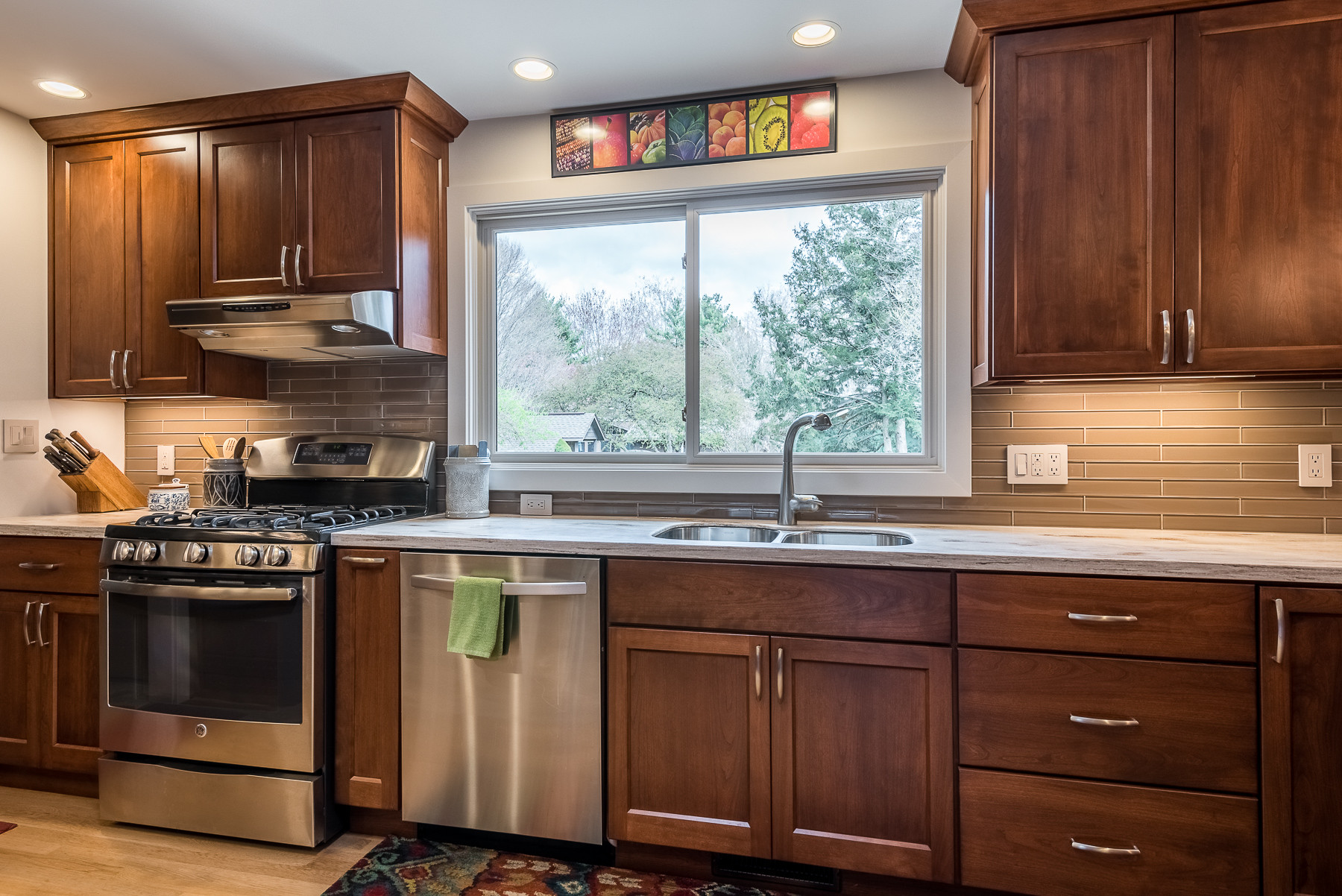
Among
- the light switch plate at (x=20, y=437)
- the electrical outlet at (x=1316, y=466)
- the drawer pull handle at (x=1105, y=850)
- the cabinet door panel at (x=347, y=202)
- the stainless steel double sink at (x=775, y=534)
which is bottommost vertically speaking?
the drawer pull handle at (x=1105, y=850)

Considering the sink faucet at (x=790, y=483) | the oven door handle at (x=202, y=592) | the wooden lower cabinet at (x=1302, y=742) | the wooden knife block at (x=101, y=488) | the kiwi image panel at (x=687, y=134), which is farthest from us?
the wooden knife block at (x=101, y=488)

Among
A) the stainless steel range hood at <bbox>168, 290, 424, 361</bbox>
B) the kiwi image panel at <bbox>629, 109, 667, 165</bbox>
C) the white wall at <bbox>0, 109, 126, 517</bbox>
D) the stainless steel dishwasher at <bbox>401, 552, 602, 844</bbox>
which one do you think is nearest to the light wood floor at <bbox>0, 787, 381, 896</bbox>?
the stainless steel dishwasher at <bbox>401, 552, 602, 844</bbox>

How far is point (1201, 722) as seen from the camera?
63.9 inches

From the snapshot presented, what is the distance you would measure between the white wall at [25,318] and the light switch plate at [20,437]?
0.02m

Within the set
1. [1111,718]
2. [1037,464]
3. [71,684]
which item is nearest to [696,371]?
[1037,464]

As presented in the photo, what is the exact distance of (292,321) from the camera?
2.38 metres

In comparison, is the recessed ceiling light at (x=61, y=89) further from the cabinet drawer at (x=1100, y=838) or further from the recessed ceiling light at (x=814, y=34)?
the cabinet drawer at (x=1100, y=838)

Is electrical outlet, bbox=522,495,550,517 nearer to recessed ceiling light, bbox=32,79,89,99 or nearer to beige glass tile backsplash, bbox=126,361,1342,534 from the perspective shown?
beige glass tile backsplash, bbox=126,361,1342,534

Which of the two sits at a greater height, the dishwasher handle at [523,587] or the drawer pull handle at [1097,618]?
the dishwasher handle at [523,587]

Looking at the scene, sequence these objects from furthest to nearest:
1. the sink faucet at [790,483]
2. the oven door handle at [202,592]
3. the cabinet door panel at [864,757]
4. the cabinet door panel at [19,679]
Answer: the cabinet door panel at [19,679] < the sink faucet at [790,483] < the oven door handle at [202,592] < the cabinet door panel at [864,757]

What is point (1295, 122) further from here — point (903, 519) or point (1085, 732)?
point (1085, 732)

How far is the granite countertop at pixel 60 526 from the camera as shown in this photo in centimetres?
237

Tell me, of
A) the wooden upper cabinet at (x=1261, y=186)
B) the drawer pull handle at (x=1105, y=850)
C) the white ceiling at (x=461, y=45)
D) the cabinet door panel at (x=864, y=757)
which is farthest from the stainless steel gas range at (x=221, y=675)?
the wooden upper cabinet at (x=1261, y=186)

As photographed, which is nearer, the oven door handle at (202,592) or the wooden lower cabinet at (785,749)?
the wooden lower cabinet at (785,749)
